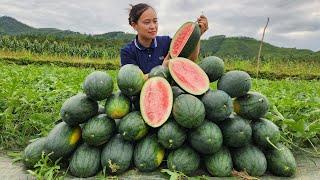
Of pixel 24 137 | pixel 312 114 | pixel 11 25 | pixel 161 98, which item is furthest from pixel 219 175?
pixel 11 25

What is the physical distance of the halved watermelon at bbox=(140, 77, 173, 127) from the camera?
340 cm

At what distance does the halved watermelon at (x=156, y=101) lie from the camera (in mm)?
3398

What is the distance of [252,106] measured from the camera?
352 cm

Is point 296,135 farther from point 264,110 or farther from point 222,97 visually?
point 222,97

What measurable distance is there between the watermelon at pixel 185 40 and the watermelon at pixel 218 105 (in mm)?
945

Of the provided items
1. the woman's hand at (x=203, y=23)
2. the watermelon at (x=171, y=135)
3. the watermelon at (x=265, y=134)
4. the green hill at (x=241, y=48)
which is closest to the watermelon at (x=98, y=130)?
the watermelon at (x=171, y=135)

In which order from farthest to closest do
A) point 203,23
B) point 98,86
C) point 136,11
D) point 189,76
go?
point 136,11 < point 203,23 < point 189,76 < point 98,86

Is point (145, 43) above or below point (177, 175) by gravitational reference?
above

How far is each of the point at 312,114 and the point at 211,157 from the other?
5.99ft

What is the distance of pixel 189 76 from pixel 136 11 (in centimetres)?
154

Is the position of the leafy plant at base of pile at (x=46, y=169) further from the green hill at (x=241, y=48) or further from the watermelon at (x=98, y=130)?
the green hill at (x=241, y=48)

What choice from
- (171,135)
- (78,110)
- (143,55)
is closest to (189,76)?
(171,135)

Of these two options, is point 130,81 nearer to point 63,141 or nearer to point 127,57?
point 63,141

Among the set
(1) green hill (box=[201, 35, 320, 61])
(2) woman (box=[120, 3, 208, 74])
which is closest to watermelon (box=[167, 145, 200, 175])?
(2) woman (box=[120, 3, 208, 74])
